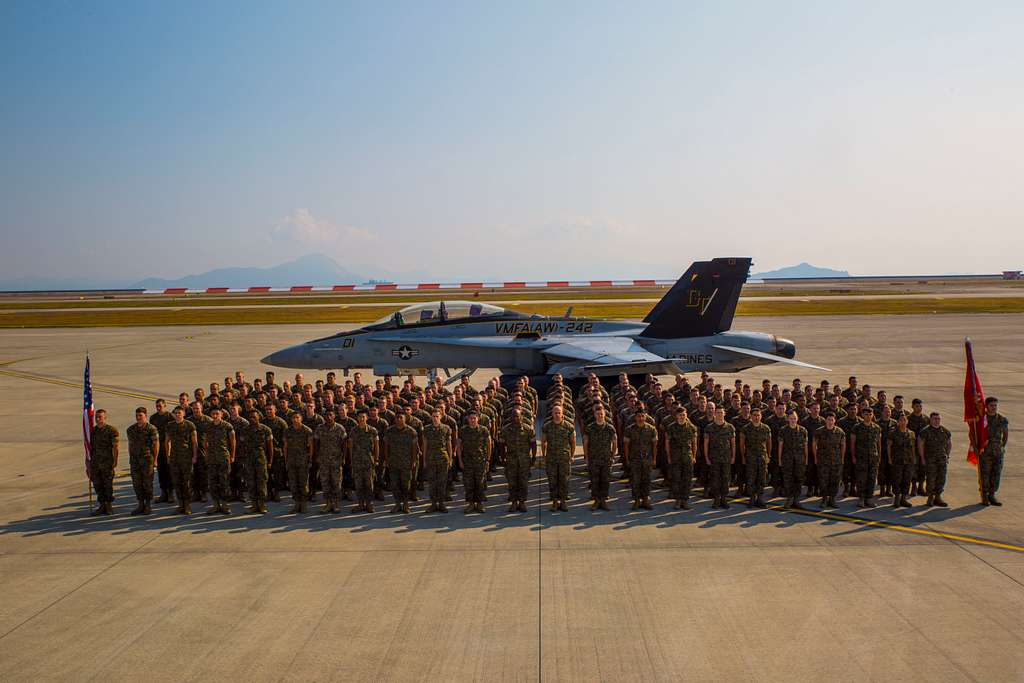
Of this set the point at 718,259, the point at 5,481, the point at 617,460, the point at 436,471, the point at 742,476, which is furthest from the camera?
the point at 718,259

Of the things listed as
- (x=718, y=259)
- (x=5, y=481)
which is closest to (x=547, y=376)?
(x=718, y=259)

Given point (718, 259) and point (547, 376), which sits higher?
point (718, 259)

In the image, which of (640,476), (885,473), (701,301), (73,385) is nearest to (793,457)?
(885,473)

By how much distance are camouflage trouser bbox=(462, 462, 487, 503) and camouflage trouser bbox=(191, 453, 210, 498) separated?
3633 millimetres

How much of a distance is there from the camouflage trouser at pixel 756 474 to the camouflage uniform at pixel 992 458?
113 inches

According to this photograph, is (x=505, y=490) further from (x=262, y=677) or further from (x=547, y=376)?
(x=547, y=376)

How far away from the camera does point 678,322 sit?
1789cm

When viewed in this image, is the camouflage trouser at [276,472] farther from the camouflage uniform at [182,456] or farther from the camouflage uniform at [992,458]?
the camouflage uniform at [992,458]

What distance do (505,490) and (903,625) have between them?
17.9 feet

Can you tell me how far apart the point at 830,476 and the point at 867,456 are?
555mm

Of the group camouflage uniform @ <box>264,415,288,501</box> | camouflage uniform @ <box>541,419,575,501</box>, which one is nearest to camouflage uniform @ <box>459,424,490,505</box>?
camouflage uniform @ <box>541,419,575,501</box>

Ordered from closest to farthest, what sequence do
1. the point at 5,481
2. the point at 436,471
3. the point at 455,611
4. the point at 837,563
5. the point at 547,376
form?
1. the point at 455,611
2. the point at 837,563
3. the point at 436,471
4. the point at 5,481
5. the point at 547,376

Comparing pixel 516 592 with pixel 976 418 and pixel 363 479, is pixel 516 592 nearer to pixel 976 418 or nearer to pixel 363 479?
pixel 363 479

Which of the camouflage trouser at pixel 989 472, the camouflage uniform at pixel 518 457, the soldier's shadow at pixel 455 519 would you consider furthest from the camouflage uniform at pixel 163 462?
the camouflage trouser at pixel 989 472
